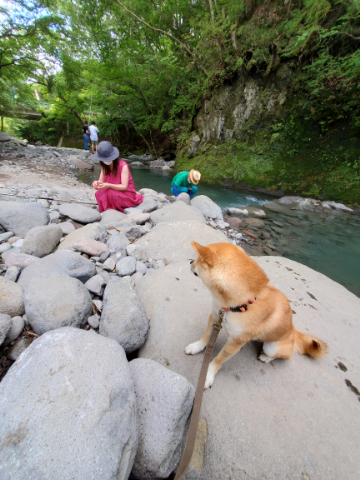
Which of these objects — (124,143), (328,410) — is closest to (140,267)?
(328,410)

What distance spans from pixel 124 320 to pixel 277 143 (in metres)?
12.5

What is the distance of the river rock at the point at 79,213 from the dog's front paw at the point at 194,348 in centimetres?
287

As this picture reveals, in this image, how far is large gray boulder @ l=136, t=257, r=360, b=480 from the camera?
1.22m

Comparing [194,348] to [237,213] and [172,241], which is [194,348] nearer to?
[172,241]

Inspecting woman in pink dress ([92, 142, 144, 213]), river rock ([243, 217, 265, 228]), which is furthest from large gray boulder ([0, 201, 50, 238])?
river rock ([243, 217, 265, 228])

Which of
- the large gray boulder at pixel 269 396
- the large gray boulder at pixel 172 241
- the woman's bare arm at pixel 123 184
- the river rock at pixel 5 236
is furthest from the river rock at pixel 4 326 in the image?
the woman's bare arm at pixel 123 184

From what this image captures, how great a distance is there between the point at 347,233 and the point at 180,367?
282 inches

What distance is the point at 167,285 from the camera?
2320 millimetres

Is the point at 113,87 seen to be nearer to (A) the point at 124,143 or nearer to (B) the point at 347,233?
(A) the point at 124,143

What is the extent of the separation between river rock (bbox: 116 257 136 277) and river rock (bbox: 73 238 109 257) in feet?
1.00

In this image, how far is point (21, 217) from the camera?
300 cm

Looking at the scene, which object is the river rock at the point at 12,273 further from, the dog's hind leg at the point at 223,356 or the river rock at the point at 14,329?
the dog's hind leg at the point at 223,356

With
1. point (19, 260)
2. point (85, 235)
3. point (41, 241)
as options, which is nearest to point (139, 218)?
point (85, 235)

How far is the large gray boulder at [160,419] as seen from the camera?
1080mm
